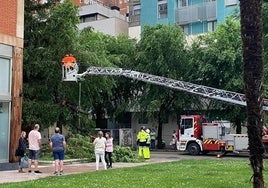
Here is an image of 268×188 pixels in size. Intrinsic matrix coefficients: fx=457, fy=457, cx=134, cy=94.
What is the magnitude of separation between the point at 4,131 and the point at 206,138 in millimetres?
16721

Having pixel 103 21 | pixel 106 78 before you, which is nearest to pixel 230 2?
pixel 103 21

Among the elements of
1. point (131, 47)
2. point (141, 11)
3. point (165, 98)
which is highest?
point (141, 11)

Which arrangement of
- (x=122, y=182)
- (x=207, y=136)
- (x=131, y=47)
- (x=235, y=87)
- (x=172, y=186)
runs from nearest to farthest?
(x=172, y=186) → (x=122, y=182) → (x=207, y=136) → (x=235, y=87) → (x=131, y=47)

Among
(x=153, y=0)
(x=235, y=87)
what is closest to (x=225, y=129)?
(x=235, y=87)

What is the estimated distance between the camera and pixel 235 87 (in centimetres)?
3569

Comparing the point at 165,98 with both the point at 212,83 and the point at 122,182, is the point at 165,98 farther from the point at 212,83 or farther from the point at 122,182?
the point at 122,182

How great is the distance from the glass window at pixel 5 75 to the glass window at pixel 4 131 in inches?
26.7

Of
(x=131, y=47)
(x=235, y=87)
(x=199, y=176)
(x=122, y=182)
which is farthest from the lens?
(x=131, y=47)

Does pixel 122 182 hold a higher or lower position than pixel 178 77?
lower

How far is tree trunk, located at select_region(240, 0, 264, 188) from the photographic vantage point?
8.84m

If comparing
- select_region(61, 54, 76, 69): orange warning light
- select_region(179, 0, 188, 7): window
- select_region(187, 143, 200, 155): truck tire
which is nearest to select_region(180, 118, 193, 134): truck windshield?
select_region(187, 143, 200, 155): truck tire

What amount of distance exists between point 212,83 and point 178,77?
10.7ft

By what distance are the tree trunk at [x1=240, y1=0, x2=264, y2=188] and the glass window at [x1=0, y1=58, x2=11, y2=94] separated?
46.7 feet

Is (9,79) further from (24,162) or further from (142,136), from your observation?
(142,136)
